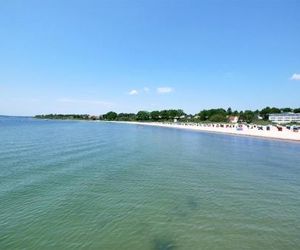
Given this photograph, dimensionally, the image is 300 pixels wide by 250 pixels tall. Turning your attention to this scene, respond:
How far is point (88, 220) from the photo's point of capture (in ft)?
30.5

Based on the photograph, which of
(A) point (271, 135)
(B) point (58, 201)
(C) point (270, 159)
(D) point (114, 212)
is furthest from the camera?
(A) point (271, 135)

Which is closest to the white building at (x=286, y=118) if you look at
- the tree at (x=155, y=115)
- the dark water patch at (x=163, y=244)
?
the tree at (x=155, y=115)

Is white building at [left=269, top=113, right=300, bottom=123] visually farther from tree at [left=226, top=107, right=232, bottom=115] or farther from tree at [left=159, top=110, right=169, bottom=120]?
tree at [left=159, top=110, right=169, bottom=120]

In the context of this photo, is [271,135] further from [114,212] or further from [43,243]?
[43,243]

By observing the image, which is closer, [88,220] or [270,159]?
Answer: [88,220]

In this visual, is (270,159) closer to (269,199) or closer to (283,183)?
(283,183)

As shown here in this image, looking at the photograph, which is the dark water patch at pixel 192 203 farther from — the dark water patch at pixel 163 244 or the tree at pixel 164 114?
the tree at pixel 164 114

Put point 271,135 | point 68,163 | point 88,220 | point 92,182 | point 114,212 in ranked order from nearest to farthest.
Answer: point 88,220 < point 114,212 < point 92,182 < point 68,163 < point 271,135

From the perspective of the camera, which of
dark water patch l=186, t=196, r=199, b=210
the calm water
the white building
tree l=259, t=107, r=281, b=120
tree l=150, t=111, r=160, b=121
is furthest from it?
tree l=150, t=111, r=160, b=121

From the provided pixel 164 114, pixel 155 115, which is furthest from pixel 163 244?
pixel 155 115

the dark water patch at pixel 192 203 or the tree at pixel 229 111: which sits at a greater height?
the tree at pixel 229 111

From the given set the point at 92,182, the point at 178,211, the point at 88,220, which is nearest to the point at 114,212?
the point at 88,220

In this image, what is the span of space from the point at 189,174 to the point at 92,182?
246 inches

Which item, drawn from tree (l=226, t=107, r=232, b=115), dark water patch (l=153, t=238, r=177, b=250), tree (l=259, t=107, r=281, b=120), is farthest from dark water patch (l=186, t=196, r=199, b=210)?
tree (l=259, t=107, r=281, b=120)
